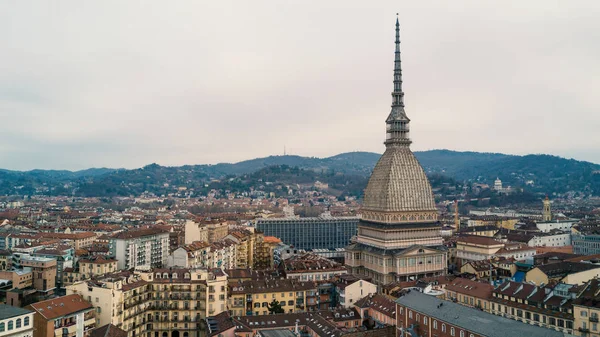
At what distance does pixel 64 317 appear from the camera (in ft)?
169

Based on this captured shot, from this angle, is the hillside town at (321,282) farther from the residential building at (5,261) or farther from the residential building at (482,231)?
the residential building at (482,231)

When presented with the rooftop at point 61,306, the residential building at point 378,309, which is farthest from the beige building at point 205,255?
the residential building at point 378,309

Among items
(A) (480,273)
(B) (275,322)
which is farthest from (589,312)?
(A) (480,273)

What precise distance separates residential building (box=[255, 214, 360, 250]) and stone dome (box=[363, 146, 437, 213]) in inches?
2241

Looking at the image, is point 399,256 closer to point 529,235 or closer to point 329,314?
point 329,314

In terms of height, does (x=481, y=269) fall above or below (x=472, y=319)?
below

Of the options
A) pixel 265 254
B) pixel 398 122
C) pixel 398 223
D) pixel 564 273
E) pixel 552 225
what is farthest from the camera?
pixel 552 225

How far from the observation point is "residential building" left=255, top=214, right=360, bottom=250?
503ft

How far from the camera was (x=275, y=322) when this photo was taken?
186ft

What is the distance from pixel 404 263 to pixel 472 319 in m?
41.7

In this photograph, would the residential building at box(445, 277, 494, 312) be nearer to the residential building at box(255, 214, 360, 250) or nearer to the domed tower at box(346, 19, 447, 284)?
the domed tower at box(346, 19, 447, 284)

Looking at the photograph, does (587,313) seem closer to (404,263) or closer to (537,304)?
(537,304)

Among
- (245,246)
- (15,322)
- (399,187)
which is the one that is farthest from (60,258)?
(399,187)

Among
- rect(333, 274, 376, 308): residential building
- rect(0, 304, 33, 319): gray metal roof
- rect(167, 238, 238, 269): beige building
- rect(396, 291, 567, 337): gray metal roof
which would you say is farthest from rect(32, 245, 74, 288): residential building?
rect(396, 291, 567, 337): gray metal roof
